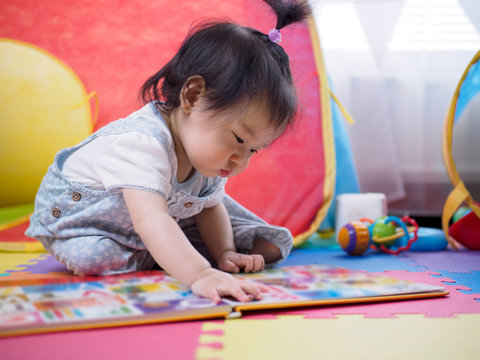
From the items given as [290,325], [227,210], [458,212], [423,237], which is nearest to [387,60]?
[458,212]

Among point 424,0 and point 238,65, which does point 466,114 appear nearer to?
point 424,0

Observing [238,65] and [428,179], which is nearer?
[238,65]

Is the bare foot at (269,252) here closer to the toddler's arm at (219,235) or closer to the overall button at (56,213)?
the toddler's arm at (219,235)

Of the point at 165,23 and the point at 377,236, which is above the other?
the point at 165,23

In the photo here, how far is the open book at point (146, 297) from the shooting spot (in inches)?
20.2

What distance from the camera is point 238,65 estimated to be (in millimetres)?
753

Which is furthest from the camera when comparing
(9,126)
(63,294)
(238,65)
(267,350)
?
(9,126)

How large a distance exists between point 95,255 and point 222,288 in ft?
0.89

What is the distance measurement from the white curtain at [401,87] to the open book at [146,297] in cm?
86

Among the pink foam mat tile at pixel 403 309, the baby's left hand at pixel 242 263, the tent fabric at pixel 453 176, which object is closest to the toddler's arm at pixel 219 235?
the baby's left hand at pixel 242 263

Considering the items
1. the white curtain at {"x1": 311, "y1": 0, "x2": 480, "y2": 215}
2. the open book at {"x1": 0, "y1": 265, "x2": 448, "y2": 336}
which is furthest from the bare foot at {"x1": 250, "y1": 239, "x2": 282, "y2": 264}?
the white curtain at {"x1": 311, "y1": 0, "x2": 480, "y2": 215}

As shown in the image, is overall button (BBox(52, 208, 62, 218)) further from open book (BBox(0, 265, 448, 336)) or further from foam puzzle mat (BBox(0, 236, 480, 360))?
foam puzzle mat (BBox(0, 236, 480, 360))

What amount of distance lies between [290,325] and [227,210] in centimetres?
49

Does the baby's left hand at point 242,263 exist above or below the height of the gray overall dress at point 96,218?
below
